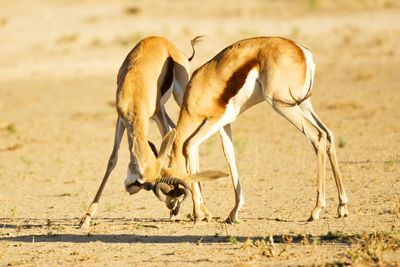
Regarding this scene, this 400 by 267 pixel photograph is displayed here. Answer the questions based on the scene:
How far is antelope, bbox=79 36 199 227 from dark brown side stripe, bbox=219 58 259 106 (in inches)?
33.2

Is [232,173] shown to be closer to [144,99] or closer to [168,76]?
[144,99]

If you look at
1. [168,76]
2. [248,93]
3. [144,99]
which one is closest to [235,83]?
[248,93]

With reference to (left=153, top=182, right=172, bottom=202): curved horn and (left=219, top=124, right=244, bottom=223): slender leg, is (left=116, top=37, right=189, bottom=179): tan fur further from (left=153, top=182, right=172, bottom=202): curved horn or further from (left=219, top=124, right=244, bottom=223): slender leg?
(left=219, top=124, right=244, bottom=223): slender leg

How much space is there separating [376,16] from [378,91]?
34.4 ft

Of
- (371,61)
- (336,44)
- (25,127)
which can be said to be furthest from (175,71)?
(336,44)

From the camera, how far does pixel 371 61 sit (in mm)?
25047

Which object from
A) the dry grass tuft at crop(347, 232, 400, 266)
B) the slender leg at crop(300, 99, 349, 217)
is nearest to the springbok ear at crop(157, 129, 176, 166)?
the slender leg at crop(300, 99, 349, 217)

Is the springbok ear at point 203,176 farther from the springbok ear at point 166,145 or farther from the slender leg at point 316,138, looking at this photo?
the slender leg at point 316,138

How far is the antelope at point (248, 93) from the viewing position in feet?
31.8

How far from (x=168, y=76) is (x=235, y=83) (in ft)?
3.67

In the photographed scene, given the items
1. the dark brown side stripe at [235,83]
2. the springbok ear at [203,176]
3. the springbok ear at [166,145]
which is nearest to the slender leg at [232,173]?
the dark brown side stripe at [235,83]

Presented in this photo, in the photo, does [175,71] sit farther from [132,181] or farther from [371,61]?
[371,61]

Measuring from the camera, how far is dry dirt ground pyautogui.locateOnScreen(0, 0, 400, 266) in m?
8.87

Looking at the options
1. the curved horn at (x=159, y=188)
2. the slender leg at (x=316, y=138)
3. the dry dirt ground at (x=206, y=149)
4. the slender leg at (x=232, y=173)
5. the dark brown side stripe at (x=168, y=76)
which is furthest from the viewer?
the dark brown side stripe at (x=168, y=76)
